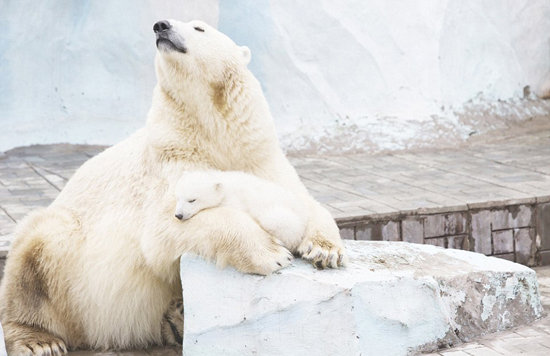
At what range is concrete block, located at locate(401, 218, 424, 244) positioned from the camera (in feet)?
16.8

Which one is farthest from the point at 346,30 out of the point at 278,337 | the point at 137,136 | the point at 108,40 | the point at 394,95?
the point at 278,337

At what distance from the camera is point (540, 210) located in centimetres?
538

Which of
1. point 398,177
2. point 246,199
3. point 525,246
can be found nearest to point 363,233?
point 525,246

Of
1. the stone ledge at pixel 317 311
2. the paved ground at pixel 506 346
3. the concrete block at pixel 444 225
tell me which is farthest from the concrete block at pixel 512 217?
the stone ledge at pixel 317 311

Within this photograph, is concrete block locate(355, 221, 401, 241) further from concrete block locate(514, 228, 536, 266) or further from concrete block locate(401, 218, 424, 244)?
concrete block locate(514, 228, 536, 266)

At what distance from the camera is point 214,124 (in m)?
3.60

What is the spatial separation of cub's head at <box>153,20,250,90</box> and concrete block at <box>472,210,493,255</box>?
2.25 meters

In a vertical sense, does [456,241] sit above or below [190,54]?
below

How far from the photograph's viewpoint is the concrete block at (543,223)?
212 inches

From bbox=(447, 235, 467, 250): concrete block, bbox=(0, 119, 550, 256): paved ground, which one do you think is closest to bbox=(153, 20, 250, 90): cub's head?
bbox=(0, 119, 550, 256): paved ground

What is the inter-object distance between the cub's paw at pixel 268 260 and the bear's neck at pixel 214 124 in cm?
44

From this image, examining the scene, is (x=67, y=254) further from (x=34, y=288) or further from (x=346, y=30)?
(x=346, y=30)

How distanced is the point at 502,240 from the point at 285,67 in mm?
3658

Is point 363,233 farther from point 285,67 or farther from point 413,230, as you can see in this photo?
point 285,67
